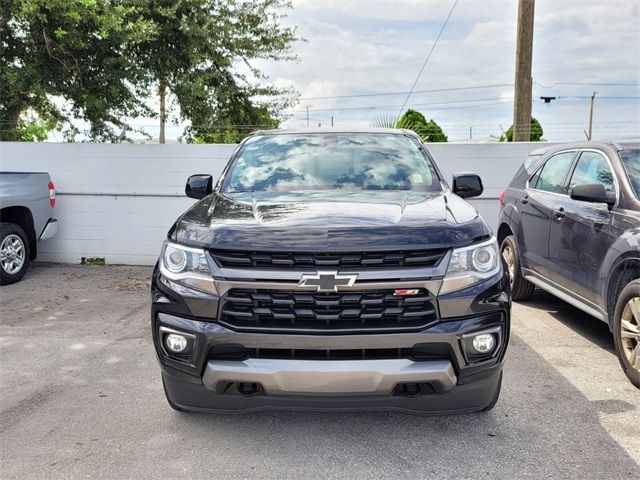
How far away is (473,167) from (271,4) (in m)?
5.89

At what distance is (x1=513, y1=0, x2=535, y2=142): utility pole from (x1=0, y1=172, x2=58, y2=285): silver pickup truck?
7.07 metres

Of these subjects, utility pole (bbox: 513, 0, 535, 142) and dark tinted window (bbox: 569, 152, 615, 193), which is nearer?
dark tinted window (bbox: 569, 152, 615, 193)

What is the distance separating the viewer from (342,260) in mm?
2812

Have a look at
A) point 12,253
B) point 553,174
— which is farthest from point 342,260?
point 12,253

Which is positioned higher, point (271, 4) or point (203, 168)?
point (271, 4)

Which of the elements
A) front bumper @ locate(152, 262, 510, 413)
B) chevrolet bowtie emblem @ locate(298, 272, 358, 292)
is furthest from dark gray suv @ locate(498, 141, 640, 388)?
chevrolet bowtie emblem @ locate(298, 272, 358, 292)

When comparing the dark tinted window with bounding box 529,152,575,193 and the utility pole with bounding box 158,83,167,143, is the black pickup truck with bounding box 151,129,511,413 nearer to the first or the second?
the dark tinted window with bounding box 529,152,575,193

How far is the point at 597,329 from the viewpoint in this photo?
17.8 ft

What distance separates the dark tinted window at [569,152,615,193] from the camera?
4594mm

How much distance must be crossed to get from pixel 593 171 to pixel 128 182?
631cm

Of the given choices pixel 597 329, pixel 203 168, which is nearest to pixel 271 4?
pixel 203 168

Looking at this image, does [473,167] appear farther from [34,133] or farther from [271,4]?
[34,133]

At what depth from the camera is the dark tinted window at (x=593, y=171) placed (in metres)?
4.59

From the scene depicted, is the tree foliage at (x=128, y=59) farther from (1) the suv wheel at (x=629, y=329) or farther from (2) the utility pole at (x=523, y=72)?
(1) the suv wheel at (x=629, y=329)
